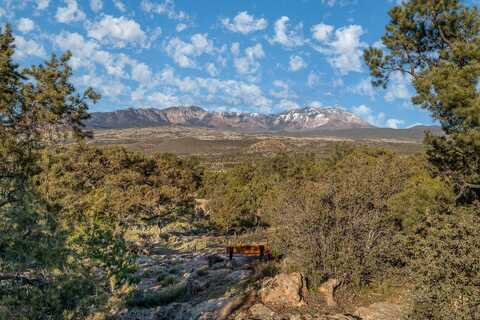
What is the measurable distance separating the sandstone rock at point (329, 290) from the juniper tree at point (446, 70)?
5.23 meters

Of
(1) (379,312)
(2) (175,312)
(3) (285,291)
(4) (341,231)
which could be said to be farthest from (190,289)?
(1) (379,312)

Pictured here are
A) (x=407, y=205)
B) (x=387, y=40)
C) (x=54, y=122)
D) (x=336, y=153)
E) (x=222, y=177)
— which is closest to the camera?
(x=407, y=205)

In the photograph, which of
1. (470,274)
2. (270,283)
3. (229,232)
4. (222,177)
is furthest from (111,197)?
(470,274)

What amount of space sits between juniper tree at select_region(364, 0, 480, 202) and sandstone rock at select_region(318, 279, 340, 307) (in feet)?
17.2

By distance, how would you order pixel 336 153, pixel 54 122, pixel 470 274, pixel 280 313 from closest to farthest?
1. pixel 470 274
2. pixel 280 313
3. pixel 54 122
4. pixel 336 153

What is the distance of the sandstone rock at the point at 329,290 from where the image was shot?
38.7ft

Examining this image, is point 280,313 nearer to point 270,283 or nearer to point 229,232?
point 270,283

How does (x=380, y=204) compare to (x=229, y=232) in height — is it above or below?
above

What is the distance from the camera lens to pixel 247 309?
1145cm

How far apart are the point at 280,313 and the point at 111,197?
71.1 ft

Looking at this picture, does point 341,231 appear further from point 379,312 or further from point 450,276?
point 450,276

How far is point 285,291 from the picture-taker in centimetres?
1177

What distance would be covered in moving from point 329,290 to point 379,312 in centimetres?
158

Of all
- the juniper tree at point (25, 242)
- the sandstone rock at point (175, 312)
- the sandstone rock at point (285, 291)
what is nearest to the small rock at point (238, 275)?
the sandstone rock at point (175, 312)
